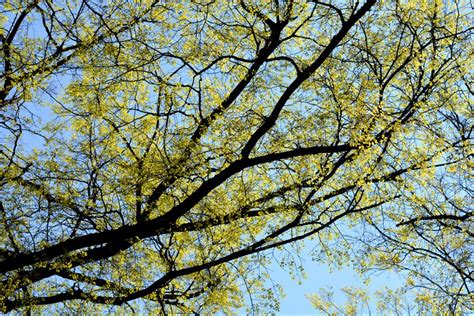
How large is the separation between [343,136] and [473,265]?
143 inches

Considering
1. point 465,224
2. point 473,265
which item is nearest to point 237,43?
point 465,224

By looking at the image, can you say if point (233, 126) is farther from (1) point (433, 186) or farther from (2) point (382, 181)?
(1) point (433, 186)

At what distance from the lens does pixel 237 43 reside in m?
8.28

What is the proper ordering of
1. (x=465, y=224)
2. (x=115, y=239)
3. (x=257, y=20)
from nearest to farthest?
(x=115, y=239), (x=257, y=20), (x=465, y=224)

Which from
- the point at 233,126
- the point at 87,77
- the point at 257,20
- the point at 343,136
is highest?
the point at 87,77

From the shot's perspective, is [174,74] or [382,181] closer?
[382,181]

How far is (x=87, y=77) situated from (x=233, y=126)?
132 inches

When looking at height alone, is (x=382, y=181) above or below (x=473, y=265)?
above

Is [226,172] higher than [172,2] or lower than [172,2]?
lower

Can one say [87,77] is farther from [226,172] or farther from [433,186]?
[433,186]

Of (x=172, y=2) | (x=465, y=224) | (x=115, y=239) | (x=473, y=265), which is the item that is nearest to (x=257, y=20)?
(x=172, y=2)

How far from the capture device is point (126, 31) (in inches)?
312

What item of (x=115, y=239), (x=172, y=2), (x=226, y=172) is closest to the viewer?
(x=226, y=172)

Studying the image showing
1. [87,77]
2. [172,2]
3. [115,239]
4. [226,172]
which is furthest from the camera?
[87,77]
